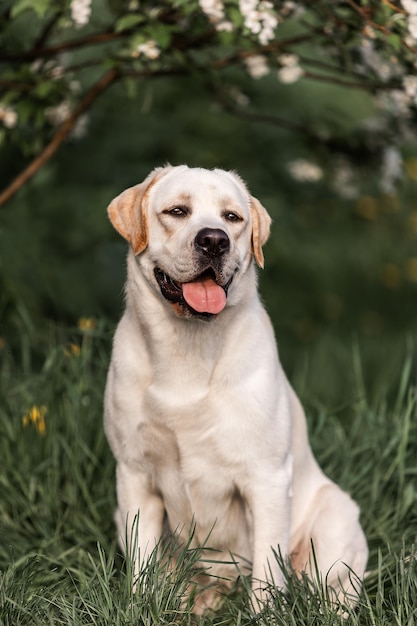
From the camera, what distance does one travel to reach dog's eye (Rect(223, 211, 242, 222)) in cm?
331

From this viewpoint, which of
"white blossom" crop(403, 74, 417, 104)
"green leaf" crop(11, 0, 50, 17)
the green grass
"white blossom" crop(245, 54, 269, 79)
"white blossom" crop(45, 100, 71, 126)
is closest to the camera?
the green grass

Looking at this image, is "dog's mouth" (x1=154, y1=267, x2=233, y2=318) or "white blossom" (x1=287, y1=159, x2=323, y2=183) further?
"white blossom" (x1=287, y1=159, x2=323, y2=183)

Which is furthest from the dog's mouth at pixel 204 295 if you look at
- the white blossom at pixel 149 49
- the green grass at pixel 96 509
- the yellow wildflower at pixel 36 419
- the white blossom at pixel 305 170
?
the white blossom at pixel 305 170

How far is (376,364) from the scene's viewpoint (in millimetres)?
6684

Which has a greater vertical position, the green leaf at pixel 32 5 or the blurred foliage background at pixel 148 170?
the green leaf at pixel 32 5

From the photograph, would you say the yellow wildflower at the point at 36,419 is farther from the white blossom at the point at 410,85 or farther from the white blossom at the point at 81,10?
the white blossom at the point at 410,85

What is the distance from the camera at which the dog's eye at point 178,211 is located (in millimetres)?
3273

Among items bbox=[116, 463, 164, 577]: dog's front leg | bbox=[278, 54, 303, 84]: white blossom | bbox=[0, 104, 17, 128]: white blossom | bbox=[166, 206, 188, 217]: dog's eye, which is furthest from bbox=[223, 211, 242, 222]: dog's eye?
bbox=[0, 104, 17, 128]: white blossom

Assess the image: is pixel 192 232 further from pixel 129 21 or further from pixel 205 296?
pixel 129 21

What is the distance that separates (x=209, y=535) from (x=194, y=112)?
3489mm

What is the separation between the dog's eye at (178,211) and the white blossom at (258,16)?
2.62 feet

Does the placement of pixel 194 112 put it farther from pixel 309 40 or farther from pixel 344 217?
pixel 344 217

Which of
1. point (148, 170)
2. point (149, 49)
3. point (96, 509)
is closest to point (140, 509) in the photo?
point (96, 509)

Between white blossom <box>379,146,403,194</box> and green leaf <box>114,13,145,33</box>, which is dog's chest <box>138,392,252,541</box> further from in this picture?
white blossom <box>379,146,403,194</box>
